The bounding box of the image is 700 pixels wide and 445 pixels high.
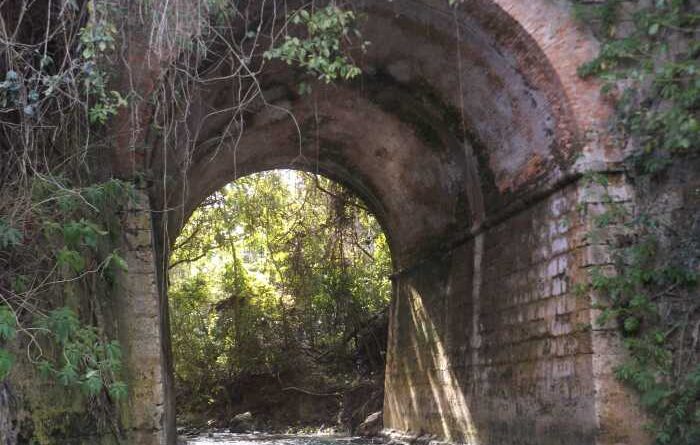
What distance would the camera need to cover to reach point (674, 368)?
20.2 ft

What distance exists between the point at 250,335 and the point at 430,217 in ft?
27.2

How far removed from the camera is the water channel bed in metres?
13.6

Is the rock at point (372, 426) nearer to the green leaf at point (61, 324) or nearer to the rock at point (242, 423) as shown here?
the rock at point (242, 423)

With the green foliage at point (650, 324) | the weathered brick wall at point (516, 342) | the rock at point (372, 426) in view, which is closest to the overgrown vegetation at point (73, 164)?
the weathered brick wall at point (516, 342)

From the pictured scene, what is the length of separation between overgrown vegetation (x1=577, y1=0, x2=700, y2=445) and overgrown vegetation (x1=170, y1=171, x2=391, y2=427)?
839 cm

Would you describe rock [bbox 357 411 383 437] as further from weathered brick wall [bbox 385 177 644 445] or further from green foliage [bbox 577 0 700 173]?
green foliage [bbox 577 0 700 173]

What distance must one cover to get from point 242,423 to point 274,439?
2.14m

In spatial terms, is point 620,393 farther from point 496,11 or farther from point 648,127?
point 496,11

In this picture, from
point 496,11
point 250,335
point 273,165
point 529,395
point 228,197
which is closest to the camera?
point 496,11

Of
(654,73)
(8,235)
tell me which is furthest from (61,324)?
(654,73)

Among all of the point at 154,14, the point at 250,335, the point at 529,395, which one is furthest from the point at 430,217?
the point at 250,335

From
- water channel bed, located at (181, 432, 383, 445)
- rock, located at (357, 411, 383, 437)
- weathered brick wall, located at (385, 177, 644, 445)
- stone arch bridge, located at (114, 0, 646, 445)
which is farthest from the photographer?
rock, located at (357, 411, 383, 437)

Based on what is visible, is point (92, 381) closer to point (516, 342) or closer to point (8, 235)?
point (8, 235)

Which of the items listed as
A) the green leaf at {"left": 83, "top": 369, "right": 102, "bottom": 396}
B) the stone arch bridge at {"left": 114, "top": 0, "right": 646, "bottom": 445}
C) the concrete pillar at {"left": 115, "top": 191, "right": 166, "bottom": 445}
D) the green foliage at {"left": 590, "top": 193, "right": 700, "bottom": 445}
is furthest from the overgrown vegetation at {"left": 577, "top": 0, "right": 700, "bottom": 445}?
the green leaf at {"left": 83, "top": 369, "right": 102, "bottom": 396}
